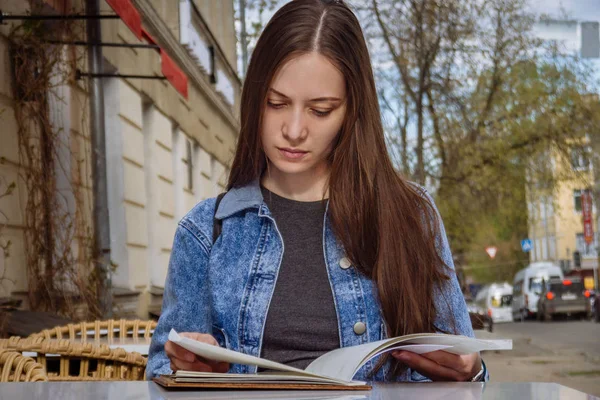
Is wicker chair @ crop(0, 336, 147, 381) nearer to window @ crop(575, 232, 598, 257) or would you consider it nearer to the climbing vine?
the climbing vine

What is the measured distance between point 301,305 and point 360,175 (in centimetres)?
28

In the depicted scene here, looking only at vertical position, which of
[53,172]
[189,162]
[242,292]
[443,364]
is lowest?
[443,364]

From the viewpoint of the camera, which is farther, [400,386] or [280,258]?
[280,258]

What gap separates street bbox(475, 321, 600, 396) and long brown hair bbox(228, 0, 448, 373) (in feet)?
18.5

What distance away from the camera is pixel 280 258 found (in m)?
1.87

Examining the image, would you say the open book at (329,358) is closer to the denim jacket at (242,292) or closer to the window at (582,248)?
the denim jacket at (242,292)

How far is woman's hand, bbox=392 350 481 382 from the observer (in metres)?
1.51

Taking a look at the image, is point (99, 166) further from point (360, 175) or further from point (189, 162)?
point (360, 175)

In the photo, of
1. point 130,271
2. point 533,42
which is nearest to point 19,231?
point 130,271

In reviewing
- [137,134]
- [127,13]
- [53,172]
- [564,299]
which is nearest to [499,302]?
[564,299]

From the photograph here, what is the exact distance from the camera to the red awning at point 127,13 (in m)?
5.03

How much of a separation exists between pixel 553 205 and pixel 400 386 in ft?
46.6

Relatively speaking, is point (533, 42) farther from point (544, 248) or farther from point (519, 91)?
point (544, 248)

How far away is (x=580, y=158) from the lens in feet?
45.4
